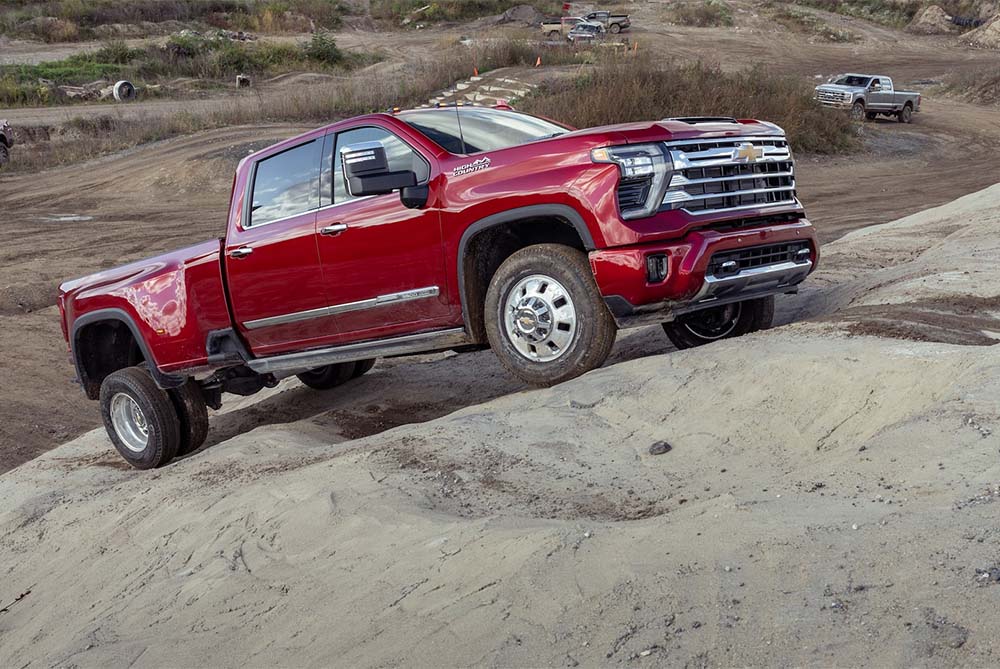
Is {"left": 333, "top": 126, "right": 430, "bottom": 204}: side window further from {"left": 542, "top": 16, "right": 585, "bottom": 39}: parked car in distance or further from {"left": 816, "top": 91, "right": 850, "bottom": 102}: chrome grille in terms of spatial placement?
{"left": 542, "top": 16, "right": 585, "bottom": 39}: parked car in distance

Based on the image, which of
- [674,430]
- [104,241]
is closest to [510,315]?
[674,430]

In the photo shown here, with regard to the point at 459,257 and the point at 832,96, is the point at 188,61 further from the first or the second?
the point at 459,257

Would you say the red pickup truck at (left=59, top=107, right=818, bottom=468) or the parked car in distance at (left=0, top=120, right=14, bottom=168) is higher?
the red pickup truck at (left=59, top=107, right=818, bottom=468)

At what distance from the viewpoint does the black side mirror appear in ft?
20.8

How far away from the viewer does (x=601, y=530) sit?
405 centimetres

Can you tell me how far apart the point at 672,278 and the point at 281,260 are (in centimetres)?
270

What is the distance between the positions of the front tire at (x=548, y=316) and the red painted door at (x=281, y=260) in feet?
4.38

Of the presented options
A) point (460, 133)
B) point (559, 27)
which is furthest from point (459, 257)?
point (559, 27)

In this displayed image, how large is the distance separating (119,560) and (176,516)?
0.40 m

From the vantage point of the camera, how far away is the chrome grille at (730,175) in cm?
609

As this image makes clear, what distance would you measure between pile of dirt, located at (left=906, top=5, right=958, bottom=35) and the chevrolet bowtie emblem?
57.0m

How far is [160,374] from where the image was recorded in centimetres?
779

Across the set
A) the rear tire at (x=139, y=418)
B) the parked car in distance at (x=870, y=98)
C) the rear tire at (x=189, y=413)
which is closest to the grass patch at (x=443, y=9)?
the parked car in distance at (x=870, y=98)

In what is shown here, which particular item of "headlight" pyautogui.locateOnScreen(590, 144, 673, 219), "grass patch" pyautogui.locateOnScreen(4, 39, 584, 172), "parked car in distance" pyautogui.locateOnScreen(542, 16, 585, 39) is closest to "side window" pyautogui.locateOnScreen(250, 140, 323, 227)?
"headlight" pyautogui.locateOnScreen(590, 144, 673, 219)
